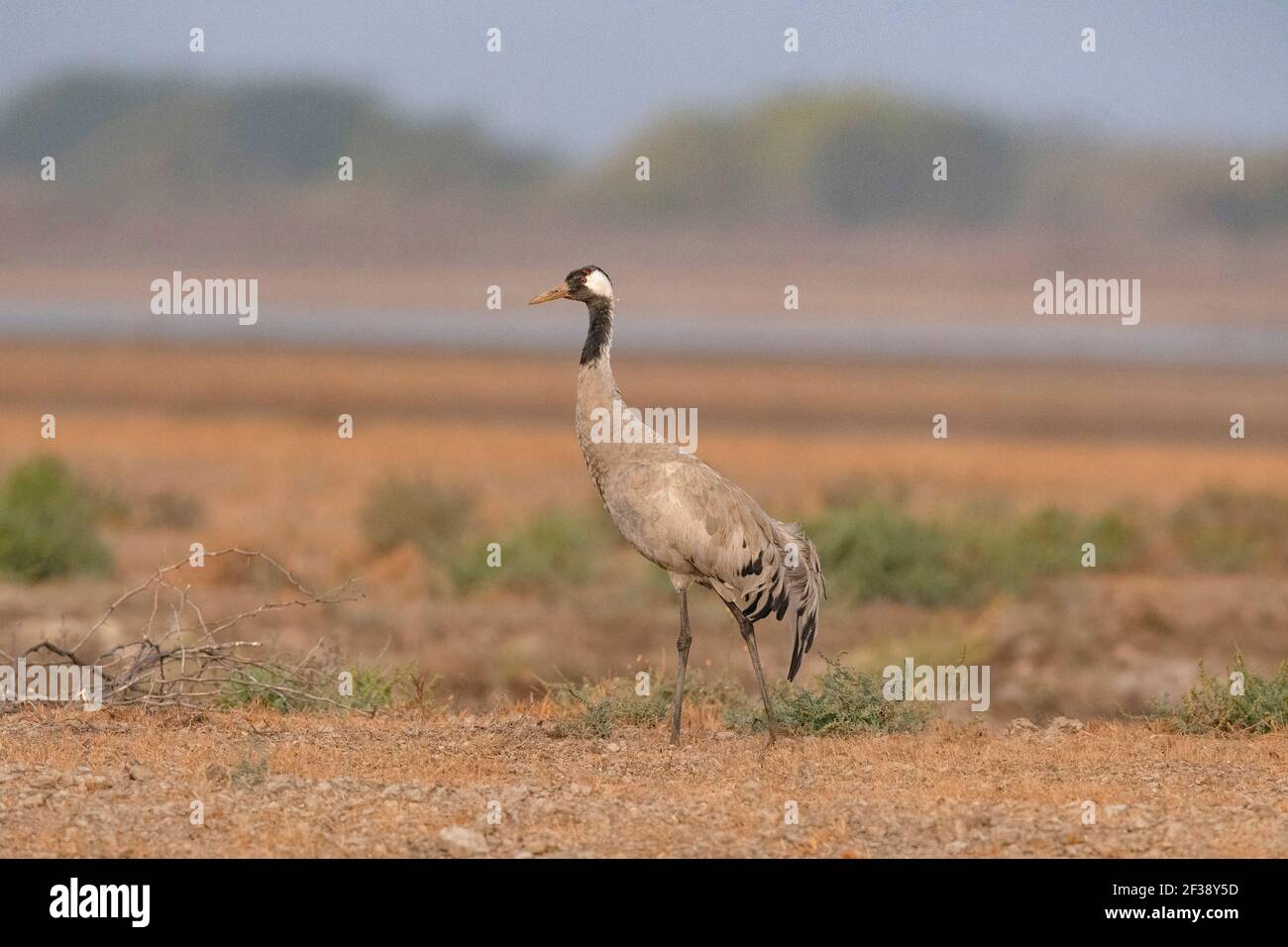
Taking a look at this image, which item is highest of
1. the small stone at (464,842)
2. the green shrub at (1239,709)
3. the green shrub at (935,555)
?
the green shrub at (935,555)

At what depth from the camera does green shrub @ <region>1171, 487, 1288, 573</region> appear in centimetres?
2528

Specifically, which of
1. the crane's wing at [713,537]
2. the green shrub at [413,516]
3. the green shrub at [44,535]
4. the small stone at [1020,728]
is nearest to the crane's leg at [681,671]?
the crane's wing at [713,537]

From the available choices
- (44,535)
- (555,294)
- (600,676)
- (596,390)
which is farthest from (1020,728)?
(44,535)

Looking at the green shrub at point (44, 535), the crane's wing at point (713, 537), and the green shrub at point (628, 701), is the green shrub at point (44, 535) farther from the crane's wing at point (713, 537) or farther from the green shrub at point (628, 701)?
the crane's wing at point (713, 537)

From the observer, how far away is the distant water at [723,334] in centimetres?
9144

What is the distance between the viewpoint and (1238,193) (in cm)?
12988

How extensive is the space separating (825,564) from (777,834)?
43.6ft

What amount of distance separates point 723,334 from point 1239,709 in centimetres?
10010

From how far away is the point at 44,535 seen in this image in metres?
22.3

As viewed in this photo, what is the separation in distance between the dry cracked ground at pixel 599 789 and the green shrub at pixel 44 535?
437 inches

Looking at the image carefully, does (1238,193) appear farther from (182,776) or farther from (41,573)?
(182,776)

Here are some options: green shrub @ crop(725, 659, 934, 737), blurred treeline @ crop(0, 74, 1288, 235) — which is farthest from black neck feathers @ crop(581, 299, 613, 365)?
blurred treeline @ crop(0, 74, 1288, 235)

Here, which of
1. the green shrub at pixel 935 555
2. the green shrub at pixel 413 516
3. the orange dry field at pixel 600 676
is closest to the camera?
the orange dry field at pixel 600 676

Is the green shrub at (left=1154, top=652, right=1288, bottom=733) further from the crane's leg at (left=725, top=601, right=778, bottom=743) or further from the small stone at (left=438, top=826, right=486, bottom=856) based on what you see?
the small stone at (left=438, top=826, right=486, bottom=856)
